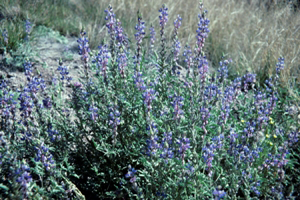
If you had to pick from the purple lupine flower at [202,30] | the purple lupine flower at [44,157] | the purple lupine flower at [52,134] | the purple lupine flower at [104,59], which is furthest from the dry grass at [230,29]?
the purple lupine flower at [44,157]

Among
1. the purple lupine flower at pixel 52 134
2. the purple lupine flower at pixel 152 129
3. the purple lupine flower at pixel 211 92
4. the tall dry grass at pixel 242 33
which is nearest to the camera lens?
the purple lupine flower at pixel 152 129

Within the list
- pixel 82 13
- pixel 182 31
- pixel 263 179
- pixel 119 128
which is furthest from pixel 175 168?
pixel 82 13

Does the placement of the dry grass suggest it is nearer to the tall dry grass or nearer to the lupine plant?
the tall dry grass

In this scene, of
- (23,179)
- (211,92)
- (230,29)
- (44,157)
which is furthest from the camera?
(230,29)

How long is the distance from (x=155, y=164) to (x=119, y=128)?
2.80 feet

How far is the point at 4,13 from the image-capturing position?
19.2 feet

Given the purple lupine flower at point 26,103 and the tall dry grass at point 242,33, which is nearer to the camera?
the purple lupine flower at point 26,103

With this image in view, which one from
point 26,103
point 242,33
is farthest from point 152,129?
point 242,33

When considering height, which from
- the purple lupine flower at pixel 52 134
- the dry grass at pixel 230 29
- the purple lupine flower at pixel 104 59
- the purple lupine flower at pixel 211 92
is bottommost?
the purple lupine flower at pixel 52 134

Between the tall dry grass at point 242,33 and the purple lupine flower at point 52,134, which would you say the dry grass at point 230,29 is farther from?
the purple lupine flower at point 52,134

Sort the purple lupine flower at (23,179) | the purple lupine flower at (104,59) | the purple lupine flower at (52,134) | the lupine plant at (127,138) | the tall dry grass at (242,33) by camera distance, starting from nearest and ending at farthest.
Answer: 1. the purple lupine flower at (23,179)
2. the lupine plant at (127,138)
3. the purple lupine flower at (52,134)
4. the purple lupine flower at (104,59)
5. the tall dry grass at (242,33)

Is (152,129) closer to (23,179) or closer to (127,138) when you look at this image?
(127,138)

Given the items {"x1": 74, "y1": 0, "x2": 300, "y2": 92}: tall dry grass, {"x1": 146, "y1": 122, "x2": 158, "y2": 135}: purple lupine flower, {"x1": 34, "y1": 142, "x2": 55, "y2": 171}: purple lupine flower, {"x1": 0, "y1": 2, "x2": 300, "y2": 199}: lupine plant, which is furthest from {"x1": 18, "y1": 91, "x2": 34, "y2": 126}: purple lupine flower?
{"x1": 74, "y1": 0, "x2": 300, "y2": 92}: tall dry grass

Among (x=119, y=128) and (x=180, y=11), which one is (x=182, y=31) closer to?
(x=180, y=11)
